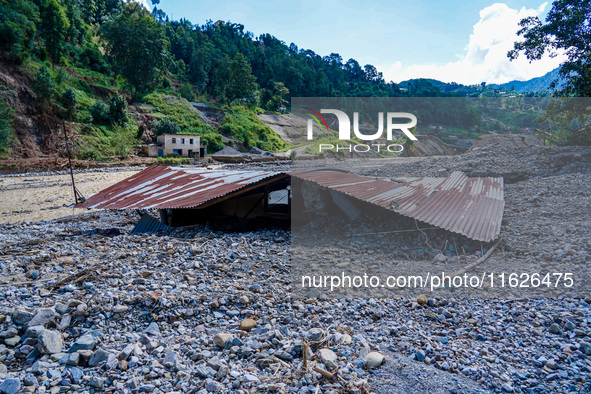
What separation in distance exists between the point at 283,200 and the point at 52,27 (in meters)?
45.6

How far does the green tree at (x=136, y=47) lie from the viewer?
4284 centimetres

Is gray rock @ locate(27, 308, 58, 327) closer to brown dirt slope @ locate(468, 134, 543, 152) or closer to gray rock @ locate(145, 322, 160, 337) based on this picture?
gray rock @ locate(145, 322, 160, 337)

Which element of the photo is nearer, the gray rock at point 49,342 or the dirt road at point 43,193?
the gray rock at point 49,342

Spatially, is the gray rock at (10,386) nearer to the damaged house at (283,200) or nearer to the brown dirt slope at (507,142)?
the damaged house at (283,200)

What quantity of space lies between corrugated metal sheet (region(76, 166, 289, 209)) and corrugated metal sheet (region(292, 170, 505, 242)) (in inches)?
66.2

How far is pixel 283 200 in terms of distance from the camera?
852 centimetres

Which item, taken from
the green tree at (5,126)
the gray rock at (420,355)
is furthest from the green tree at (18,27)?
the gray rock at (420,355)

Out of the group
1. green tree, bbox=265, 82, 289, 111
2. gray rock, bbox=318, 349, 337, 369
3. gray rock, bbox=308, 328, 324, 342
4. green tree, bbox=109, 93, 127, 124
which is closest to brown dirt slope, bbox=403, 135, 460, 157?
gray rock, bbox=308, 328, 324, 342

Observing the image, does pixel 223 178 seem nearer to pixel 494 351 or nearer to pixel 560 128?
pixel 494 351

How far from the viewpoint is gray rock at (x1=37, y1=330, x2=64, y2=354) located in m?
3.14

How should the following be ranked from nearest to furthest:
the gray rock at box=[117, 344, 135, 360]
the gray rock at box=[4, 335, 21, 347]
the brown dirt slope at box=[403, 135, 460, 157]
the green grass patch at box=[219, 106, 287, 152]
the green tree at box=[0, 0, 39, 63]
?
the gray rock at box=[117, 344, 135, 360], the gray rock at box=[4, 335, 21, 347], the green tree at box=[0, 0, 39, 63], the brown dirt slope at box=[403, 135, 460, 157], the green grass patch at box=[219, 106, 287, 152]


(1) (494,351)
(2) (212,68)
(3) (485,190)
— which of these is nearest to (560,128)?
(3) (485,190)

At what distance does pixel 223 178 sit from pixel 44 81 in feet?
105

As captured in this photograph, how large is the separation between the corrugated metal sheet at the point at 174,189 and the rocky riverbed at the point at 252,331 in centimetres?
196
